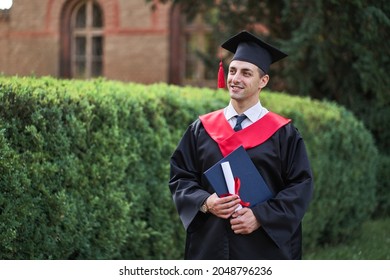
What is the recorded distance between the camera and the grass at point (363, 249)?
741 centimetres

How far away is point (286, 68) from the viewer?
10.3 metres

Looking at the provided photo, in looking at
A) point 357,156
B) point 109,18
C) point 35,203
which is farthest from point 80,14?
point 35,203

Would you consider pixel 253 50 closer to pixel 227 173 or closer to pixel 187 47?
pixel 227 173

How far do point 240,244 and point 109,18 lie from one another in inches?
566

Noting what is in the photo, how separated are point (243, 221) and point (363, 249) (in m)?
5.16

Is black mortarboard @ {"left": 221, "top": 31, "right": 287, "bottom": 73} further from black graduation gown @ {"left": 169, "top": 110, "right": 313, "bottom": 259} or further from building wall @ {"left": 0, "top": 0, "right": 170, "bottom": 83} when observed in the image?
building wall @ {"left": 0, "top": 0, "right": 170, "bottom": 83}

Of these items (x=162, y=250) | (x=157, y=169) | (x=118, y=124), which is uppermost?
(x=118, y=124)

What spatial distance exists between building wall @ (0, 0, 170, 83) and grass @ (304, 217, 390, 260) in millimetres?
8518

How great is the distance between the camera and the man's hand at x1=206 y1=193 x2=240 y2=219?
10.4ft

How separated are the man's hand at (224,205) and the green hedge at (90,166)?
144 cm

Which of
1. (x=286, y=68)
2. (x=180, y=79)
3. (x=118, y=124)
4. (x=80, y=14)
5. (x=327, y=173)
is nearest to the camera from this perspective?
(x=118, y=124)

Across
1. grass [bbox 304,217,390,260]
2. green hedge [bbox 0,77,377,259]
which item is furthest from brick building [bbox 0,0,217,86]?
green hedge [bbox 0,77,377,259]

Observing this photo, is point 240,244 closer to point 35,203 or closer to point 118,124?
point 35,203

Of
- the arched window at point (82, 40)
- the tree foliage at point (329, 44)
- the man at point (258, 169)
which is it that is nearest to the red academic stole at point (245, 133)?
the man at point (258, 169)
